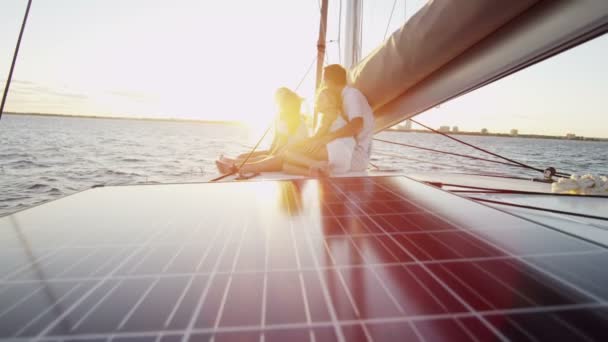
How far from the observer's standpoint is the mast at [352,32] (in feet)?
16.1

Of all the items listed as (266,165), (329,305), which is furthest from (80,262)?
(266,165)

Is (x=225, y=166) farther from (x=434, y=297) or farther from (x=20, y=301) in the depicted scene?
(x=434, y=297)

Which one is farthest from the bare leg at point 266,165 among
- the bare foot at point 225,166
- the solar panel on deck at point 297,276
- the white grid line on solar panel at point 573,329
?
the white grid line on solar panel at point 573,329

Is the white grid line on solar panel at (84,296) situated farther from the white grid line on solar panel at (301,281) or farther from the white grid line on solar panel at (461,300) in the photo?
the white grid line on solar panel at (461,300)

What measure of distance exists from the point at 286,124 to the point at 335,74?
3.35 feet

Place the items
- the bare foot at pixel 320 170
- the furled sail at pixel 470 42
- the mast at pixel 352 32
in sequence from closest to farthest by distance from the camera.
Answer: the furled sail at pixel 470 42, the bare foot at pixel 320 170, the mast at pixel 352 32

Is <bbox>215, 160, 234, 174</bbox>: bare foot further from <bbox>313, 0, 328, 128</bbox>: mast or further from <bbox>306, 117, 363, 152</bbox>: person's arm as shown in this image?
<bbox>313, 0, 328, 128</bbox>: mast

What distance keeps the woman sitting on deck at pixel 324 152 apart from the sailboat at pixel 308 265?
5.39 ft

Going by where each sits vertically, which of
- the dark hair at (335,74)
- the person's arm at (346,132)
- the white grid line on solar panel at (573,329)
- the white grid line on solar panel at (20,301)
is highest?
the dark hair at (335,74)

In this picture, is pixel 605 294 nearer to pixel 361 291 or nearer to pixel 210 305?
pixel 361 291

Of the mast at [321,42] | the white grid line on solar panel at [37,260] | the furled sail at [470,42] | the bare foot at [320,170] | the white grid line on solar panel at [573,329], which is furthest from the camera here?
the mast at [321,42]

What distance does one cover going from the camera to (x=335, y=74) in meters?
3.40

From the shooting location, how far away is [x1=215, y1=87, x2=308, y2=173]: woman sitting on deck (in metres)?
3.94

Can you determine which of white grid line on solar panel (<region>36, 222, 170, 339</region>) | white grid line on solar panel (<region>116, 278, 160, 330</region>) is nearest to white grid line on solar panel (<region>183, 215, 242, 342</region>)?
white grid line on solar panel (<region>116, 278, 160, 330</region>)
